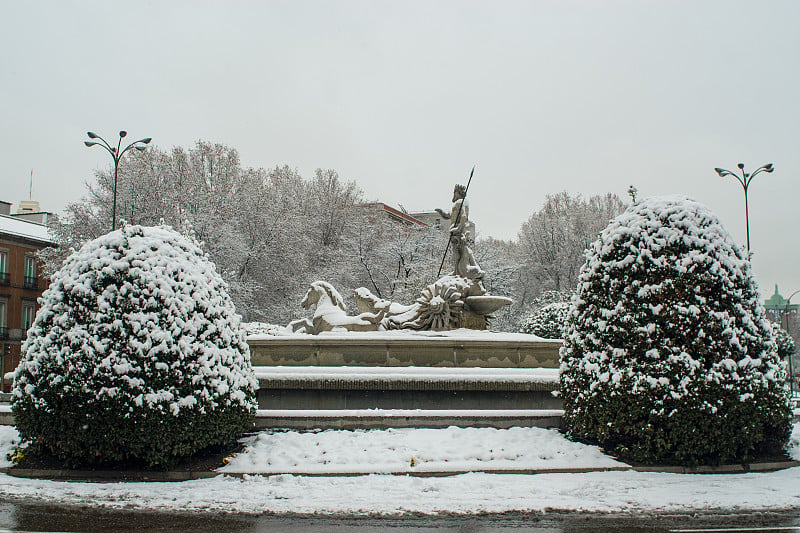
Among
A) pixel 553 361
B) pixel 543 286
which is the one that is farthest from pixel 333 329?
pixel 543 286

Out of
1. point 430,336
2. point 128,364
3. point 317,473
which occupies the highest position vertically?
point 430,336

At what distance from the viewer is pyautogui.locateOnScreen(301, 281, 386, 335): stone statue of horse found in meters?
15.7

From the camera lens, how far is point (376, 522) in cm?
695

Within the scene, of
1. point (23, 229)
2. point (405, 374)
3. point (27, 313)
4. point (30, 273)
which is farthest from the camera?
point (23, 229)

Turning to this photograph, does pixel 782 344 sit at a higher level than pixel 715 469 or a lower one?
higher

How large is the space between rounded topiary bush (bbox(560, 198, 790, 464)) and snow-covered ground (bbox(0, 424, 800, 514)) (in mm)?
521

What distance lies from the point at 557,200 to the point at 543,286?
20.7 ft

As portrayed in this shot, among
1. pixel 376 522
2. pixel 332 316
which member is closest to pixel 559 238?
pixel 332 316

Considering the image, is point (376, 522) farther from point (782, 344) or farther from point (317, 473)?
point (782, 344)

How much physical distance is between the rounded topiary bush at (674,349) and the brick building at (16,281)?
131 feet

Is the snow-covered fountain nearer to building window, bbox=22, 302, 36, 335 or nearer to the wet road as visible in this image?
the wet road

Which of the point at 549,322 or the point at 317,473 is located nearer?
the point at 317,473

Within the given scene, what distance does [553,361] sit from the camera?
14797 mm

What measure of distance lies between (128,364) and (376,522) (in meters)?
3.92
